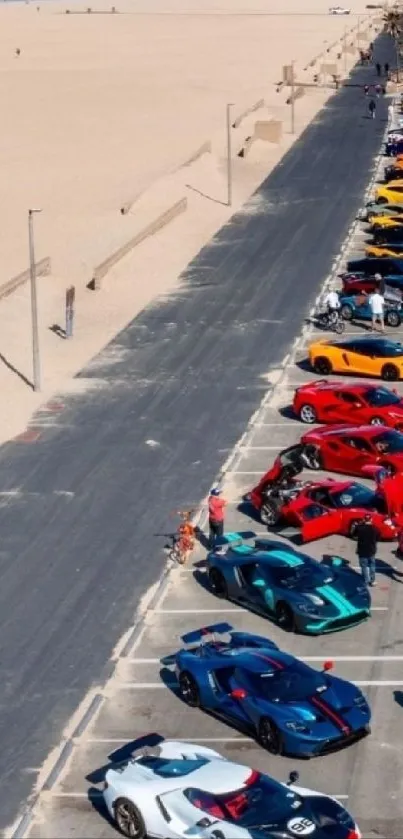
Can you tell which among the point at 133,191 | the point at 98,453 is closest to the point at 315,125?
the point at 133,191

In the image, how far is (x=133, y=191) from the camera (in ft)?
241

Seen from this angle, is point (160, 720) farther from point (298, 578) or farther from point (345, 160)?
point (345, 160)

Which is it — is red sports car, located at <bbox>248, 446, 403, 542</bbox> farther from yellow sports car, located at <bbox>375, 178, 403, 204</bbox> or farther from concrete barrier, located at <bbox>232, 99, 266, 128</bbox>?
concrete barrier, located at <bbox>232, 99, 266, 128</bbox>

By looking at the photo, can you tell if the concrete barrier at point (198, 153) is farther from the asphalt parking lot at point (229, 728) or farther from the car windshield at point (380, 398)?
the asphalt parking lot at point (229, 728)

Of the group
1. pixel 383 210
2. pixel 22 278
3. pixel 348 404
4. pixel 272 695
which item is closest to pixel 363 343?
pixel 348 404

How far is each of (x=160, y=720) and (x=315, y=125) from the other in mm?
76703

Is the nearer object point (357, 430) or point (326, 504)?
point (326, 504)

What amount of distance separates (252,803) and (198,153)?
63950 millimetres

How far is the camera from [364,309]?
49.6 m

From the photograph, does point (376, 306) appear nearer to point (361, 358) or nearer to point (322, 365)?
point (322, 365)

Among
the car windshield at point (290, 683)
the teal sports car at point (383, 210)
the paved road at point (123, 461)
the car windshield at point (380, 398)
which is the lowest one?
the paved road at point (123, 461)

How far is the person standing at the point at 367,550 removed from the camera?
28703 mm

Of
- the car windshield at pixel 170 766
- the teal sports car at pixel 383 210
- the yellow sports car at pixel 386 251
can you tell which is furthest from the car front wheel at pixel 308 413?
the teal sports car at pixel 383 210

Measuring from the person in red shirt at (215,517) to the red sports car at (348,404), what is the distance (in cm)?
711
